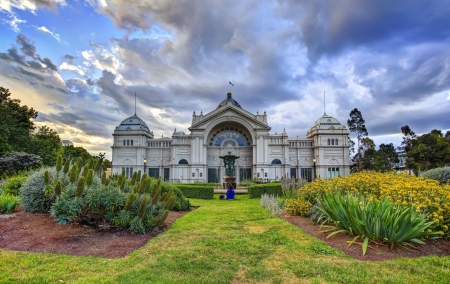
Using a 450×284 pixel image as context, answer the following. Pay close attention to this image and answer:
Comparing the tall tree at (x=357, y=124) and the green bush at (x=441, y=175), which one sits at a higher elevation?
the tall tree at (x=357, y=124)

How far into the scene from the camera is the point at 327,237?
7.80 metres

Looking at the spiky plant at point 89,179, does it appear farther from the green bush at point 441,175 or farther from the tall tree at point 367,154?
the tall tree at point 367,154

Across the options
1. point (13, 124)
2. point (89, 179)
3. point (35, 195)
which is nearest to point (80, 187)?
point (89, 179)

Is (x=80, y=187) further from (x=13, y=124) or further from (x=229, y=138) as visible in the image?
(x=229, y=138)

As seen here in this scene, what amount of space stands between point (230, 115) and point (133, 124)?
18.9m

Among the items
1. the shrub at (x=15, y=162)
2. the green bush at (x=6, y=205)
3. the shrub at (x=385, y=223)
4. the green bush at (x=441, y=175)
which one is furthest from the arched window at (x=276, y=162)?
the green bush at (x=6, y=205)

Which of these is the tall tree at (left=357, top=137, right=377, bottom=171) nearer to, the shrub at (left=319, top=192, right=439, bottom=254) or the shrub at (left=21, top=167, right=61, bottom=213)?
the shrub at (left=319, top=192, right=439, bottom=254)

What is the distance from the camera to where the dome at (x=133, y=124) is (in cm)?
5244

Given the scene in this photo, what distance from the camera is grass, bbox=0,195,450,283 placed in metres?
5.02

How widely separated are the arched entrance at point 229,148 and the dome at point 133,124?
44.2 feet

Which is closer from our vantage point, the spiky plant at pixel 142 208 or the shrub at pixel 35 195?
the spiky plant at pixel 142 208

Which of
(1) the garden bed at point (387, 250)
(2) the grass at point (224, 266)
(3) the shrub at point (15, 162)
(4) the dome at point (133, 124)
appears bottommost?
(2) the grass at point (224, 266)

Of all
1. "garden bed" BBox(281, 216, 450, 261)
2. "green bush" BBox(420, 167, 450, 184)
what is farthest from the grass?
"green bush" BBox(420, 167, 450, 184)

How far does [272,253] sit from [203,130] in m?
42.8
